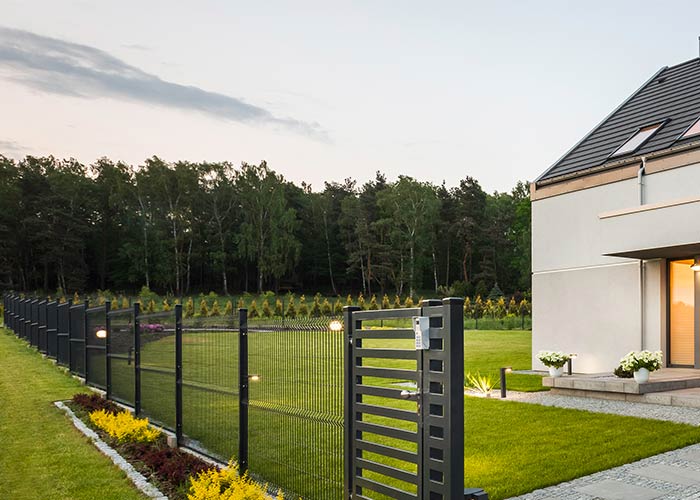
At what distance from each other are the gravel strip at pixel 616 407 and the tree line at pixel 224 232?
1591 inches

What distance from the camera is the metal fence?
480cm

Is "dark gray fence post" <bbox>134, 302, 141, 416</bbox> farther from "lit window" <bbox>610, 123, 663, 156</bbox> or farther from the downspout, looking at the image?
"lit window" <bbox>610, 123, 663, 156</bbox>

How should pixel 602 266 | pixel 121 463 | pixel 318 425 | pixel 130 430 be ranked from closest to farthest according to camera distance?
pixel 318 425 → pixel 121 463 → pixel 130 430 → pixel 602 266

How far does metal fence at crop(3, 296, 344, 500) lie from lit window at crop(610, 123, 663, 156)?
36.8ft

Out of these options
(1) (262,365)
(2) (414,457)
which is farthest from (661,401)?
(2) (414,457)

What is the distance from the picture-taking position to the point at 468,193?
62.0 m

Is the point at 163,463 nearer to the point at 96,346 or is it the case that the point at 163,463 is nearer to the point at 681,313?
the point at 96,346

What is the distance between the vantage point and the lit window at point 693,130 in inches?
527

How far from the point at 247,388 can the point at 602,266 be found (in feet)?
36.3

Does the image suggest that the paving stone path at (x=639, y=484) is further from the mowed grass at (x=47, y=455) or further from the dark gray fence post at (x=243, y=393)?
the mowed grass at (x=47, y=455)

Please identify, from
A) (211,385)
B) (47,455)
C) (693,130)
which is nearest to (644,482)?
(211,385)

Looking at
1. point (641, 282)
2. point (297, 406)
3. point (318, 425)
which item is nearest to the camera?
point (318, 425)

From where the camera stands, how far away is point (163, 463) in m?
6.63

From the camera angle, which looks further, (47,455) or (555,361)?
(555,361)
